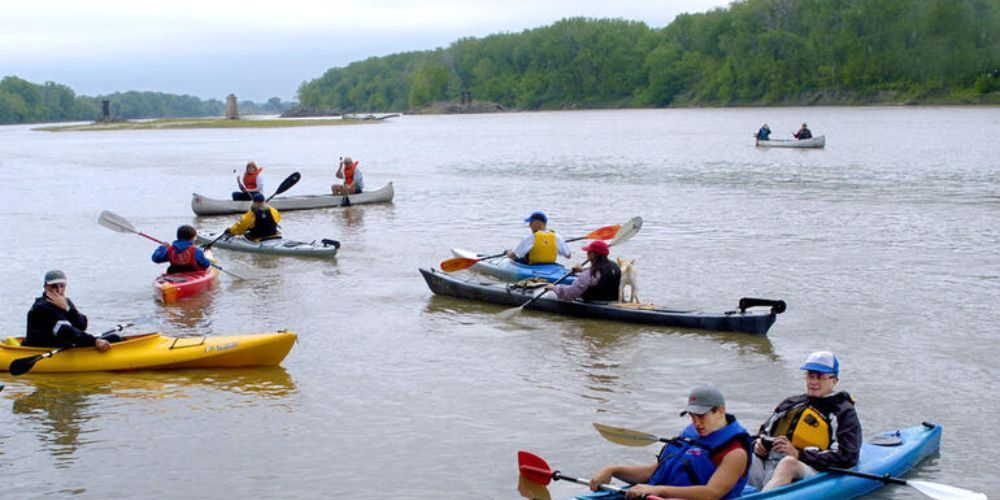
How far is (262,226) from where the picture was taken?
20109 mm

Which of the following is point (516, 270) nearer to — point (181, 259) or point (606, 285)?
point (606, 285)

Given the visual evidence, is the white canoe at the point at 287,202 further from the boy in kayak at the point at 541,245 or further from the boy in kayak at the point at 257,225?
the boy in kayak at the point at 541,245

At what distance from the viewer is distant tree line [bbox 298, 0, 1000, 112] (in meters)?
104

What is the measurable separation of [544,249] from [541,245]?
7cm

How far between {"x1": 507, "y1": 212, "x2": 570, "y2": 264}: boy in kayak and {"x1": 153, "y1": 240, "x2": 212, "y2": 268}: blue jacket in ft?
15.5

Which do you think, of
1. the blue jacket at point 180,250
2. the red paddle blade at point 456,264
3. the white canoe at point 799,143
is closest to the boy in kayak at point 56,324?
the blue jacket at point 180,250

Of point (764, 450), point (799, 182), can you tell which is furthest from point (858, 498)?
point (799, 182)

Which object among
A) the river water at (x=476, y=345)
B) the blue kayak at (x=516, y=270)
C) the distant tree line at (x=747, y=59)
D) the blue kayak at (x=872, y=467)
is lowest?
the river water at (x=476, y=345)

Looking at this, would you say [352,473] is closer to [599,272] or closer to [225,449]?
[225,449]

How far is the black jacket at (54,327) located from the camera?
11078mm

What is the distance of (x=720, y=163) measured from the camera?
4222cm

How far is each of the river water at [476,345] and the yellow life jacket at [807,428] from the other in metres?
1.69

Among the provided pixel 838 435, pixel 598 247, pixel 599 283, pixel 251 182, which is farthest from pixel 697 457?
pixel 251 182

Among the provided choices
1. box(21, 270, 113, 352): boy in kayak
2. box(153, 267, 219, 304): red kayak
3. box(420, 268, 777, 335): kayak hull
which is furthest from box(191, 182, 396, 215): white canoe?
box(21, 270, 113, 352): boy in kayak
